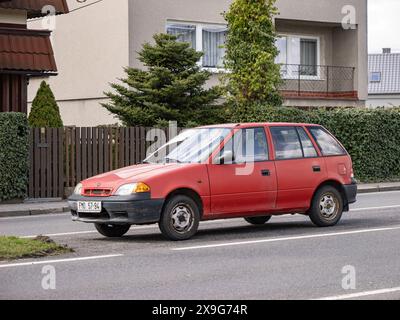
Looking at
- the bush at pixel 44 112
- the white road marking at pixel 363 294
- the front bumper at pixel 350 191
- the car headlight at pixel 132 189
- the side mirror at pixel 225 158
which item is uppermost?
the bush at pixel 44 112

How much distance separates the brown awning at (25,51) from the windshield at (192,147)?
10014 mm

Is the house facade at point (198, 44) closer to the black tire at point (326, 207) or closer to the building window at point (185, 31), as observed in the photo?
the building window at point (185, 31)

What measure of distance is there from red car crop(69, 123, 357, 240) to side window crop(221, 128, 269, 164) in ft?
0.05

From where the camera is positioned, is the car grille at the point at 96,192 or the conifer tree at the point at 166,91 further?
the conifer tree at the point at 166,91

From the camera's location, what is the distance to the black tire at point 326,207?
1560 cm

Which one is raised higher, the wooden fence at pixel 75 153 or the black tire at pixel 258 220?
the wooden fence at pixel 75 153

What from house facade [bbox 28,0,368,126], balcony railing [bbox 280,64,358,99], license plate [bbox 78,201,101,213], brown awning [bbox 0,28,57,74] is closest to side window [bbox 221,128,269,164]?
license plate [bbox 78,201,101,213]

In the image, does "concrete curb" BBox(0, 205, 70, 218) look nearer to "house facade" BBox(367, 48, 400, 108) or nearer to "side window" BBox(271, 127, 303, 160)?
"side window" BBox(271, 127, 303, 160)

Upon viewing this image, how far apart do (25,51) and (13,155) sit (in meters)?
3.57

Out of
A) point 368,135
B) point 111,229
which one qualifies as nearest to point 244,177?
point 111,229

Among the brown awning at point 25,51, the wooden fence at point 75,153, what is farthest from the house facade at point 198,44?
the wooden fence at point 75,153
